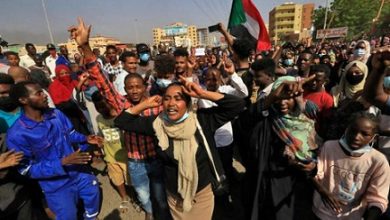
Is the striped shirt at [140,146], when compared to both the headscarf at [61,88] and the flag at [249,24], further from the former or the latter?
the flag at [249,24]

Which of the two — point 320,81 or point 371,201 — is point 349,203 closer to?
point 371,201

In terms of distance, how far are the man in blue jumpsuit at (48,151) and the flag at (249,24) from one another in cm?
450

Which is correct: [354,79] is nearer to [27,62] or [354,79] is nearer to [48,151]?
[48,151]

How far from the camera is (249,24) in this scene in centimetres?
561

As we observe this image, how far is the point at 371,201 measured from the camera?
183cm

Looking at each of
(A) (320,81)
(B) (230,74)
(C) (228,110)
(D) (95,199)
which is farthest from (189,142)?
(A) (320,81)

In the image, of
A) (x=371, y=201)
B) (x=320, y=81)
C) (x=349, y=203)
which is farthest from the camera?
(x=320, y=81)

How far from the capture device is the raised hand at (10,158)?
6.24 feet

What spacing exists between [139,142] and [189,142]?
92 cm

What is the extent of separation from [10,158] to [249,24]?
527 cm

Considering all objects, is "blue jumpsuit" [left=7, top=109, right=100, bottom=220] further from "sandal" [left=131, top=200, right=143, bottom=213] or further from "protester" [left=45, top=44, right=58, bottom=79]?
"protester" [left=45, top=44, right=58, bottom=79]

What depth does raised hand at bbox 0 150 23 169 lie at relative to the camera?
1902 mm

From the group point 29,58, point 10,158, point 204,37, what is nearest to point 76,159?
point 10,158

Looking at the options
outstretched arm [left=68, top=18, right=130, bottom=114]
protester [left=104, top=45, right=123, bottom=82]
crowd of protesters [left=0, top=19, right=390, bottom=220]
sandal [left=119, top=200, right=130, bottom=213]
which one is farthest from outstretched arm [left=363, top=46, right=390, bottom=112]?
protester [left=104, top=45, right=123, bottom=82]
